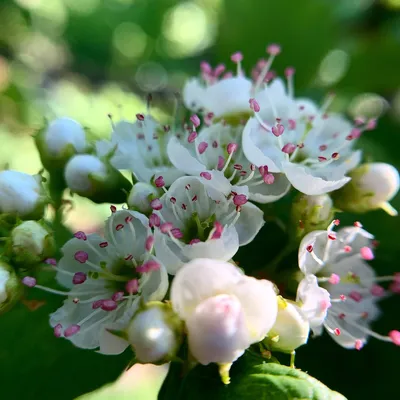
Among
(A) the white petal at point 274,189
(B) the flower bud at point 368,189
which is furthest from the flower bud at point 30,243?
(B) the flower bud at point 368,189

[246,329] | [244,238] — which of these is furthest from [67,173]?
[246,329]

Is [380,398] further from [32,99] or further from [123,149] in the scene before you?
[32,99]

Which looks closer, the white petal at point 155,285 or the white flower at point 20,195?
the white petal at point 155,285

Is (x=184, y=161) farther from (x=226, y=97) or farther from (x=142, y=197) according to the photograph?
(x=226, y=97)

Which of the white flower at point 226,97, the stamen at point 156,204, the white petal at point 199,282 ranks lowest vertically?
the white petal at point 199,282

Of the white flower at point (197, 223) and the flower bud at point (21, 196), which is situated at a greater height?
the white flower at point (197, 223)

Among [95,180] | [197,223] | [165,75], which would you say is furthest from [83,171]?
[165,75]

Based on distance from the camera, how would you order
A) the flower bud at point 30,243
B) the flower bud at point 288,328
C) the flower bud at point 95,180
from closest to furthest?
the flower bud at point 288,328 → the flower bud at point 30,243 → the flower bud at point 95,180

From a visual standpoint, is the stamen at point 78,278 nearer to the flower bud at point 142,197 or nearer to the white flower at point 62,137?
the flower bud at point 142,197
